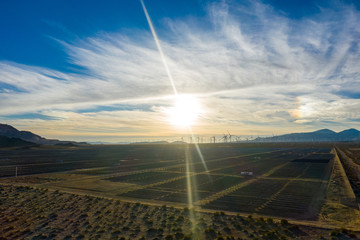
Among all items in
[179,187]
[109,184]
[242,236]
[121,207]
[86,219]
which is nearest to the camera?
[242,236]

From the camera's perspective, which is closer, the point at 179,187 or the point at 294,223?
the point at 294,223

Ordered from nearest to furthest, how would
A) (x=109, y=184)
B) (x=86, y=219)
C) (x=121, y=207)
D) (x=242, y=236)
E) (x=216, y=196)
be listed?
(x=242, y=236)
(x=86, y=219)
(x=121, y=207)
(x=216, y=196)
(x=109, y=184)

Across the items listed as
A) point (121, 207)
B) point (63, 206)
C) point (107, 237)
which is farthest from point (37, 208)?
point (107, 237)

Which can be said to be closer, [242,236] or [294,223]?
[242,236]

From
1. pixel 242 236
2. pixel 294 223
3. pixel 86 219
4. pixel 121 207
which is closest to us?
pixel 242 236

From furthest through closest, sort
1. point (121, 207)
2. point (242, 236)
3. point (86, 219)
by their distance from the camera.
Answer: point (121, 207), point (86, 219), point (242, 236)

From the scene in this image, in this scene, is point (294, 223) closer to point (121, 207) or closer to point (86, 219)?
point (121, 207)

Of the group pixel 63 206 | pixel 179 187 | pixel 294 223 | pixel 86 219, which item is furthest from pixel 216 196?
pixel 63 206

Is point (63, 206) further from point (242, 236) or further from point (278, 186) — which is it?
point (278, 186)

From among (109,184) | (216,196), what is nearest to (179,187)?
(216,196)
